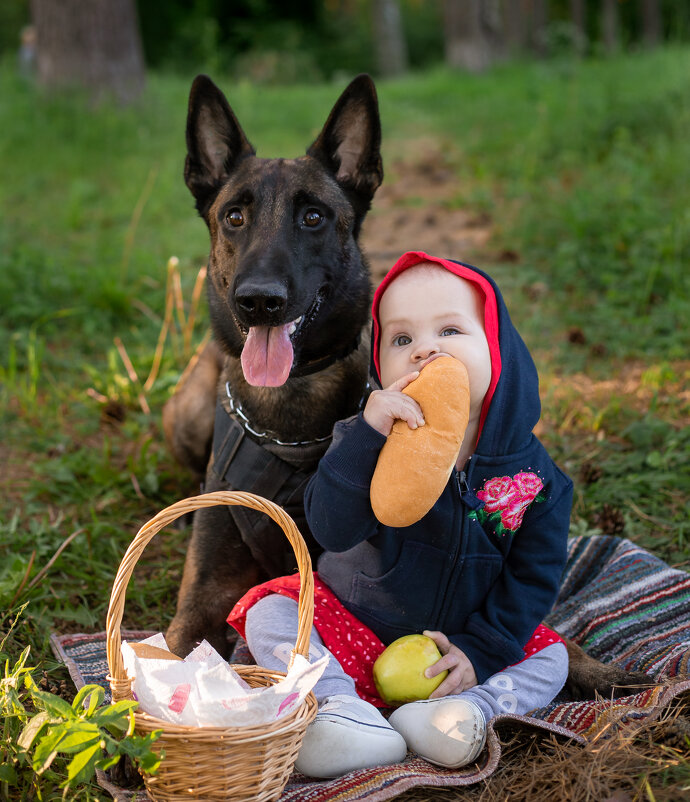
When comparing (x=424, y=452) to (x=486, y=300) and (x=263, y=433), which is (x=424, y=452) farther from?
(x=263, y=433)

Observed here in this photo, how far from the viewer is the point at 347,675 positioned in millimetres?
2230

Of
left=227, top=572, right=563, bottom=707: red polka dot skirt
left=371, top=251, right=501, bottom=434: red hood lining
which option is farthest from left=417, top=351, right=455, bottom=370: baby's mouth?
left=227, top=572, right=563, bottom=707: red polka dot skirt

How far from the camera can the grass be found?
325cm

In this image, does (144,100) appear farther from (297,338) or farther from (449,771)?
(449,771)

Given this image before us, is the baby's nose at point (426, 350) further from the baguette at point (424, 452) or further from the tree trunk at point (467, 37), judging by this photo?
the tree trunk at point (467, 37)

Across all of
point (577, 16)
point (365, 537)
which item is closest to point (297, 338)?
point (365, 537)

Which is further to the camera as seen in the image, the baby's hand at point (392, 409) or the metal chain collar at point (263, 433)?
the metal chain collar at point (263, 433)

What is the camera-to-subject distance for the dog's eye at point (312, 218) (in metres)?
2.68

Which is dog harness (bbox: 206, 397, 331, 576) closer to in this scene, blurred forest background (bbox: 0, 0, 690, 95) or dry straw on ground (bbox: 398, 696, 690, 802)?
dry straw on ground (bbox: 398, 696, 690, 802)

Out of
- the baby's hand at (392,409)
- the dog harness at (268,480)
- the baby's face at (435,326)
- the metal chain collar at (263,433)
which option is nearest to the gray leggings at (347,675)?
the dog harness at (268,480)

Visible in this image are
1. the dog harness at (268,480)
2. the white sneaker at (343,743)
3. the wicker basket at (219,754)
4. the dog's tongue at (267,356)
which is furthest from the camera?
the dog harness at (268,480)

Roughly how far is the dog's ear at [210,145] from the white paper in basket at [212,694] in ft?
5.70

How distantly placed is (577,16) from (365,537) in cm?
2379

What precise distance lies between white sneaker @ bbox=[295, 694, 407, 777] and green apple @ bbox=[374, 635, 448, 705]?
0.18 metres
